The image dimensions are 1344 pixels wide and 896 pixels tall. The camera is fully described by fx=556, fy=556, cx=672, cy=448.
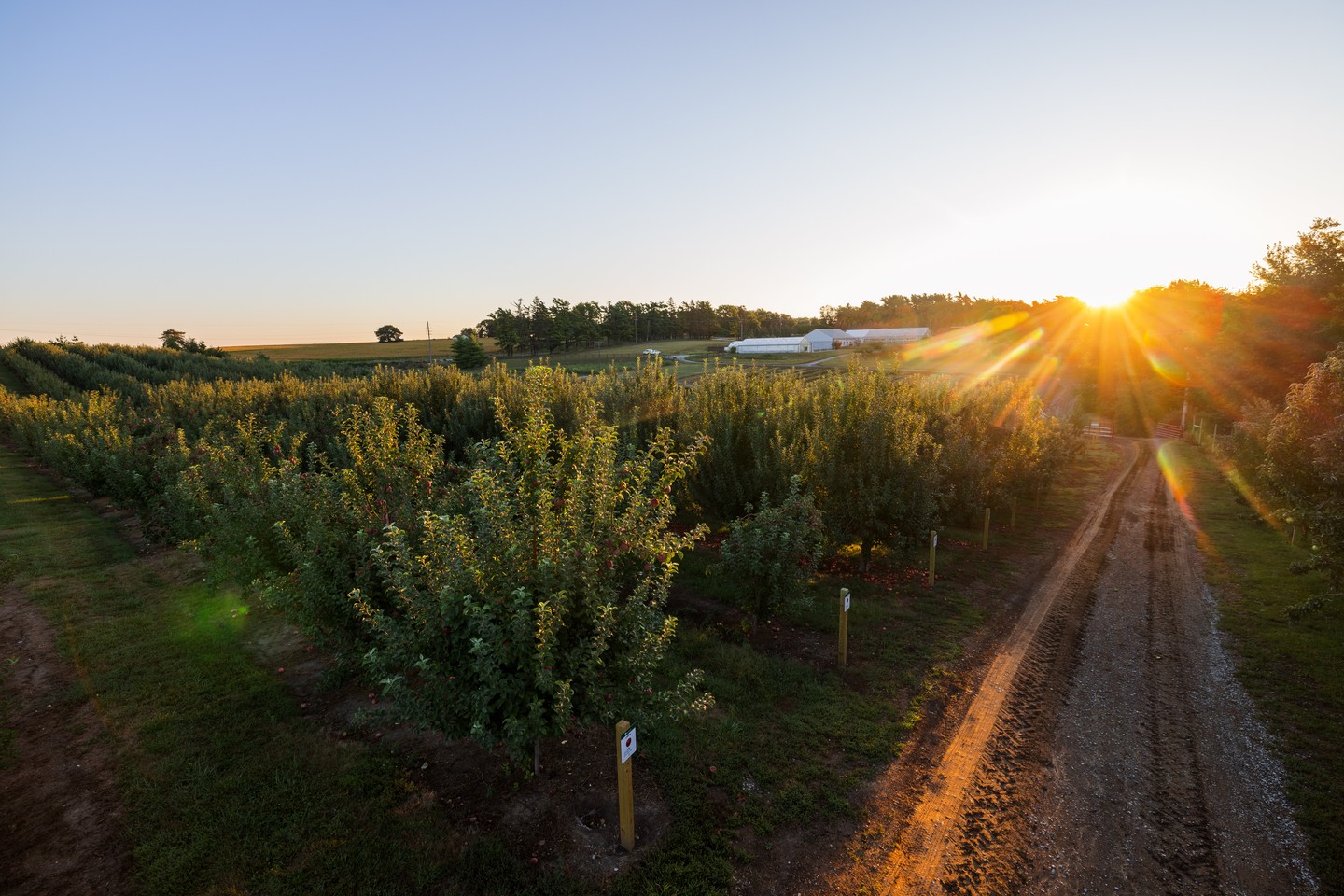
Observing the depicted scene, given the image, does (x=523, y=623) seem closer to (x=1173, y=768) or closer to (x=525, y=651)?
(x=525, y=651)

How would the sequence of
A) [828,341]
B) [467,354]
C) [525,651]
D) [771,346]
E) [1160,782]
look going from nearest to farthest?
1. [525,651]
2. [1160,782]
3. [467,354]
4. [771,346]
5. [828,341]

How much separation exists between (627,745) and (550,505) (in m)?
2.44

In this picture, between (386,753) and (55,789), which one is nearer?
(55,789)

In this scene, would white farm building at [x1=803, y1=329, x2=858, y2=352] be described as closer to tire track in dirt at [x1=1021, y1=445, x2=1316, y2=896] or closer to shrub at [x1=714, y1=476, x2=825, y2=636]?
tire track in dirt at [x1=1021, y1=445, x2=1316, y2=896]

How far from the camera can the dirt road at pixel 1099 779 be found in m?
5.35

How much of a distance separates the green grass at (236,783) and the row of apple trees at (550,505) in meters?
1.18

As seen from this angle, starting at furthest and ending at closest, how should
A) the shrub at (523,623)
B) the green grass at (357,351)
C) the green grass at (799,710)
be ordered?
the green grass at (357,351)
the green grass at (799,710)
the shrub at (523,623)

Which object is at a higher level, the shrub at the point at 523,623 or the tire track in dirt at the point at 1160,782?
the shrub at the point at 523,623

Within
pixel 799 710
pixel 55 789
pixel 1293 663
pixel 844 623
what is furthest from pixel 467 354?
pixel 1293 663

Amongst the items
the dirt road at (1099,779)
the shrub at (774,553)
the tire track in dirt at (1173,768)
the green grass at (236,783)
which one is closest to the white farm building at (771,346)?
the tire track in dirt at (1173,768)

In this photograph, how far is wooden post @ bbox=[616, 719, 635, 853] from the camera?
17.0 feet

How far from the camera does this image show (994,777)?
21.7 feet

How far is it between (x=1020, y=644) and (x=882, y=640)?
8.04 ft

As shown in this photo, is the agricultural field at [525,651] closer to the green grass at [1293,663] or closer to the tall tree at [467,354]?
the green grass at [1293,663]
